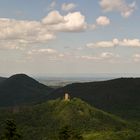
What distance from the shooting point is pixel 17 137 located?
12925cm

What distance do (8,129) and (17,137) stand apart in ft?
13.0

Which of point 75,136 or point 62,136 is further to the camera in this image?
point 75,136

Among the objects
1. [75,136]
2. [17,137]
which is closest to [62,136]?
[75,136]

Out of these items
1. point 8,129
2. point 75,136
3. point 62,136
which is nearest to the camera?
point 8,129

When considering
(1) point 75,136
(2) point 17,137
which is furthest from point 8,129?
(1) point 75,136

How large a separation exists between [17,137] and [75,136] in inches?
1636

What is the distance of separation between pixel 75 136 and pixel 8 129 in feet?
144

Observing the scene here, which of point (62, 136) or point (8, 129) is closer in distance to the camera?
point (8, 129)

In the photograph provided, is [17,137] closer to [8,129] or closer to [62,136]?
[8,129]

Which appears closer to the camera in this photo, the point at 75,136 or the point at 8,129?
the point at 8,129

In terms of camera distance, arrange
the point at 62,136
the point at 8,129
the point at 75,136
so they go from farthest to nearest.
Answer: the point at 75,136 → the point at 62,136 → the point at 8,129

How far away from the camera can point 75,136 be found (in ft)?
543

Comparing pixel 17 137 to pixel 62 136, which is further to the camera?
pixel 62 136

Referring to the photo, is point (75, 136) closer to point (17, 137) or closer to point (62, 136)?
point (62, 136)
